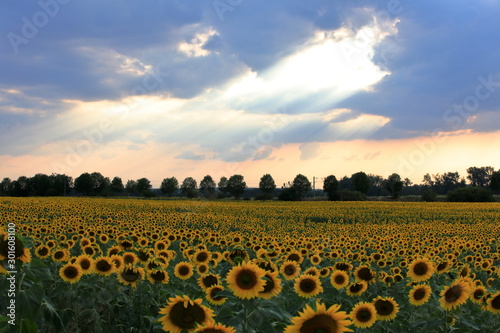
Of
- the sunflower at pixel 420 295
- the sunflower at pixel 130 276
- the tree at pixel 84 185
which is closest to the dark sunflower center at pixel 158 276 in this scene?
the sunflower at pixel 130 276

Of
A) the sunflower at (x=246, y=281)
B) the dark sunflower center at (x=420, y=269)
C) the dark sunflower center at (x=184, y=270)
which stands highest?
the sunflower at (x=246, y=281)

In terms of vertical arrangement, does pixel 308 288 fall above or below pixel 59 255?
below

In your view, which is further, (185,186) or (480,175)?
(480,175)

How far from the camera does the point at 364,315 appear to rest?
4602mm

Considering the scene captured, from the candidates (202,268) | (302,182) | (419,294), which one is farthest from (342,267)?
(302,182)

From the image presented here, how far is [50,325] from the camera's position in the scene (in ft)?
15.5

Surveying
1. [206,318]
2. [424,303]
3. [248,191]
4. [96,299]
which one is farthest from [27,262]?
[248,191]

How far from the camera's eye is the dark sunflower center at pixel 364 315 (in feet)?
15.0

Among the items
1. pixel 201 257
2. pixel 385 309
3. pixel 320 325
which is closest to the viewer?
pixel 320 325

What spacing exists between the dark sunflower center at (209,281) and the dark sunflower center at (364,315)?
153cm

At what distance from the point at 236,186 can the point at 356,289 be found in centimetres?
12098

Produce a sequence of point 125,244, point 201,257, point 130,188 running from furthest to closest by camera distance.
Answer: point 130,188 → point 125,244 → point 201,257

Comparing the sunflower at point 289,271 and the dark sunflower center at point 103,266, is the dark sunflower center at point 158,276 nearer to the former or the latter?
the dark sunflower center at point 103,266

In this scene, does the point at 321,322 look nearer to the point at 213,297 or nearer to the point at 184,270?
the point at 213,297
